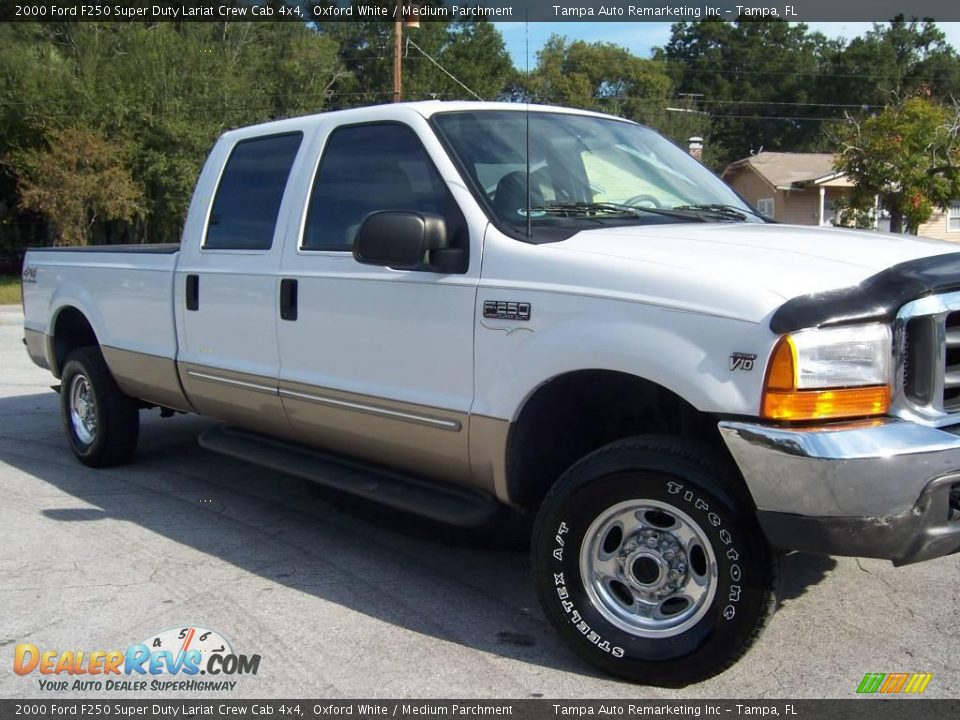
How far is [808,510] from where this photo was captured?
9.34 ft

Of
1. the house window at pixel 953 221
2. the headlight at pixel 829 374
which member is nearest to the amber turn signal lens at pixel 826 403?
the headlight at pixel 829 374

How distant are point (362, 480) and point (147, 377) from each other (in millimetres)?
2069

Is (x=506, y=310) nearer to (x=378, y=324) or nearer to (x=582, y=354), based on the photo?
(x=582, y=354)

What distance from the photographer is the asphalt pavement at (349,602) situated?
133 inches

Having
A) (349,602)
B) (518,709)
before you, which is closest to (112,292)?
(349,602)

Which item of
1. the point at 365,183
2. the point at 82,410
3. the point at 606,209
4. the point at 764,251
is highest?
the point at 365,183

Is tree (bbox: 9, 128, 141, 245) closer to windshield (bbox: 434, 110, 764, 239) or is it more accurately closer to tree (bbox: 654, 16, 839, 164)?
windshield (bbox: 434, 110, 764, 239)

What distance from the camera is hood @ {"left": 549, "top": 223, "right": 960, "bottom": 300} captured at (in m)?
2.99

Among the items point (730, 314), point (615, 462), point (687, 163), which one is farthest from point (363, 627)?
point (687, 163)

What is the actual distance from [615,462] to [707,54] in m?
64.8

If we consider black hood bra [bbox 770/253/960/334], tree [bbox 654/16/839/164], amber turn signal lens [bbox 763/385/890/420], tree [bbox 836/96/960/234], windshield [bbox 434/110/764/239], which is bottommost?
amber turn signal lens [bbox 763/385/890/420]

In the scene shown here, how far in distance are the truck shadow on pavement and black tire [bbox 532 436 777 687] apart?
25 centimetres

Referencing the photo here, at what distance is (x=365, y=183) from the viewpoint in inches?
173

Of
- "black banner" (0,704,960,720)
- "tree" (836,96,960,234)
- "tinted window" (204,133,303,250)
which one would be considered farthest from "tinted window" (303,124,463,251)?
"tree" (836,96,960,234)
